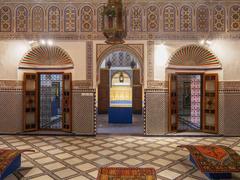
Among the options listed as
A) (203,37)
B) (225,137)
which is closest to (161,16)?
(203,37)

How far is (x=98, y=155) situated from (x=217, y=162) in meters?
1.92

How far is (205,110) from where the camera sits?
5.50m

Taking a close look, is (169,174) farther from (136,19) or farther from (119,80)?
(119,80)

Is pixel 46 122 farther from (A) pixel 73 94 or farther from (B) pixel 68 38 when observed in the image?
(B) pixel 68 38

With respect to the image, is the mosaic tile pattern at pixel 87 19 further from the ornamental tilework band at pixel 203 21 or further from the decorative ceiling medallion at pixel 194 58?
the ornamental tilework band at pixel 203 21

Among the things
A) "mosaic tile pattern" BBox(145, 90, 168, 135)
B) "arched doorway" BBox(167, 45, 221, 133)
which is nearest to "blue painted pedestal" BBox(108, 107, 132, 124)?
"mosaic tile pattern" BBox(145, 90, 168, 135)

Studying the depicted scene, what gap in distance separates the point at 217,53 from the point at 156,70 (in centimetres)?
152

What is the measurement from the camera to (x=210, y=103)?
5398 millimetres

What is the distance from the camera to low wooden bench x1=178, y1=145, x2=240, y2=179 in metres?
2.70

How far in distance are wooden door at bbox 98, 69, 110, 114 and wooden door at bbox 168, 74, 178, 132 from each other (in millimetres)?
4250

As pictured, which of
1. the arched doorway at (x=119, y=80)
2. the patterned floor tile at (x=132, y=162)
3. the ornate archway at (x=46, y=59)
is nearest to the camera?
the patterned floor tile at (x=132, y=162)

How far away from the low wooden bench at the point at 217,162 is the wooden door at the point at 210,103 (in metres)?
2.43

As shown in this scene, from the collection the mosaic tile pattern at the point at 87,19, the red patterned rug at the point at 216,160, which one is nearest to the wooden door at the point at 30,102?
the mosaic tile pattern at the point at 87,19

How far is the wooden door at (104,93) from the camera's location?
9.23 metres
